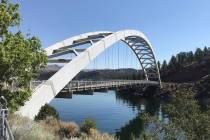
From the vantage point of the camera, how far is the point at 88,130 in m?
20.3

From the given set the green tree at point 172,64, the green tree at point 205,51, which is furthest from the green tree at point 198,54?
the green tree at point 172,64

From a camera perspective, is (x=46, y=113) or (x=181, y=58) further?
(x=181, y=58)

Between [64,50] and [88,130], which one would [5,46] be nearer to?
[88,130]

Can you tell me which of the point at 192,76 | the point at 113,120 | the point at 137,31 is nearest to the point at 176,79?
the point at 192,76

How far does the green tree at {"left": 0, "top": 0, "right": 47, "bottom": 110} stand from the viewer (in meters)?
16.3

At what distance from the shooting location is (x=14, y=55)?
16.4 meters

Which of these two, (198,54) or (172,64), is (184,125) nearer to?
(172,64)

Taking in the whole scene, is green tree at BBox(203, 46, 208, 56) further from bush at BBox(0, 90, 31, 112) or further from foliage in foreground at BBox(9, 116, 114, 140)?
bush at BBox(0, 90, 31, 112)

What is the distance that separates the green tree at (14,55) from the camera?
16266 mm

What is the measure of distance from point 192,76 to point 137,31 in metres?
58.3

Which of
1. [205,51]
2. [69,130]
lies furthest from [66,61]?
[205,51]

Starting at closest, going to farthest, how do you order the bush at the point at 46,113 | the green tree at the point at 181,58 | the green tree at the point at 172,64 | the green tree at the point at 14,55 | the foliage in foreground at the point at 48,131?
the foliage in foreground at the point at 48,131, the green tree at the point at 14,55, the bush at the point at 46,113, the green tree at the point at 172,64, the green tree at the point at 181,58

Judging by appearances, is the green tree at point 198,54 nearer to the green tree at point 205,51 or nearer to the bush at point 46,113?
the green tree at point 205,51

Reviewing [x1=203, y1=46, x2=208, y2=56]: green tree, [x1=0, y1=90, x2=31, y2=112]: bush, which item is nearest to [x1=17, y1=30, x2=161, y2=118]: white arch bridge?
[x1=0, y1=90, x2=31, y2=112]: bush
